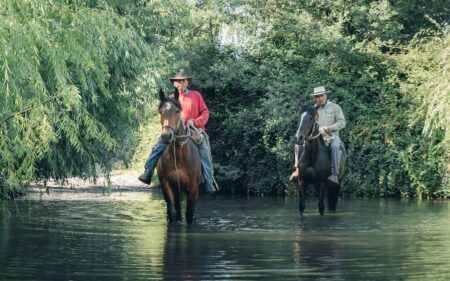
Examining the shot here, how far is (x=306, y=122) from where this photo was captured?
18.0 m

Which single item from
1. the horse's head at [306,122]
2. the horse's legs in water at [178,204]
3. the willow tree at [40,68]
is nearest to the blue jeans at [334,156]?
the horse's head at [306,122]

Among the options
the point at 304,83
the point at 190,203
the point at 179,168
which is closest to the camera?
the point at 179,168

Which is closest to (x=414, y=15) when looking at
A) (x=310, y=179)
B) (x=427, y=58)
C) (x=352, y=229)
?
(x=427, y=58)

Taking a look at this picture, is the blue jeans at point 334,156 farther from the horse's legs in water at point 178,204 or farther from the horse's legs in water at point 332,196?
the horse's legs in water at point 178,204

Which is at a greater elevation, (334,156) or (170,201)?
(334,156)

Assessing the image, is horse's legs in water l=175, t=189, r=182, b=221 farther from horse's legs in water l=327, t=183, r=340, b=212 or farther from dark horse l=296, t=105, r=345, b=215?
horse's legs in water l=327, t=183, r=340, b=212

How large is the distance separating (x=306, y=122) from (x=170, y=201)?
325 centimetres

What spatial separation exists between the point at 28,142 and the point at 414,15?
24.5 meters

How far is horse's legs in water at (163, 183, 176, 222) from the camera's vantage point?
632 inches

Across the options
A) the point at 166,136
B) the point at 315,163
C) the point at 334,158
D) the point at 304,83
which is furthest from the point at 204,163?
the point at 304,83

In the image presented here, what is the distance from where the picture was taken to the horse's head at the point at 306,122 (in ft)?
58.7

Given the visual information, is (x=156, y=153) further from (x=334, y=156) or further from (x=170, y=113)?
(x=334, y=156)

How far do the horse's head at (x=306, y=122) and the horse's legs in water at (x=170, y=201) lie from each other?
113 inches

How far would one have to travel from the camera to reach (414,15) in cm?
3372
